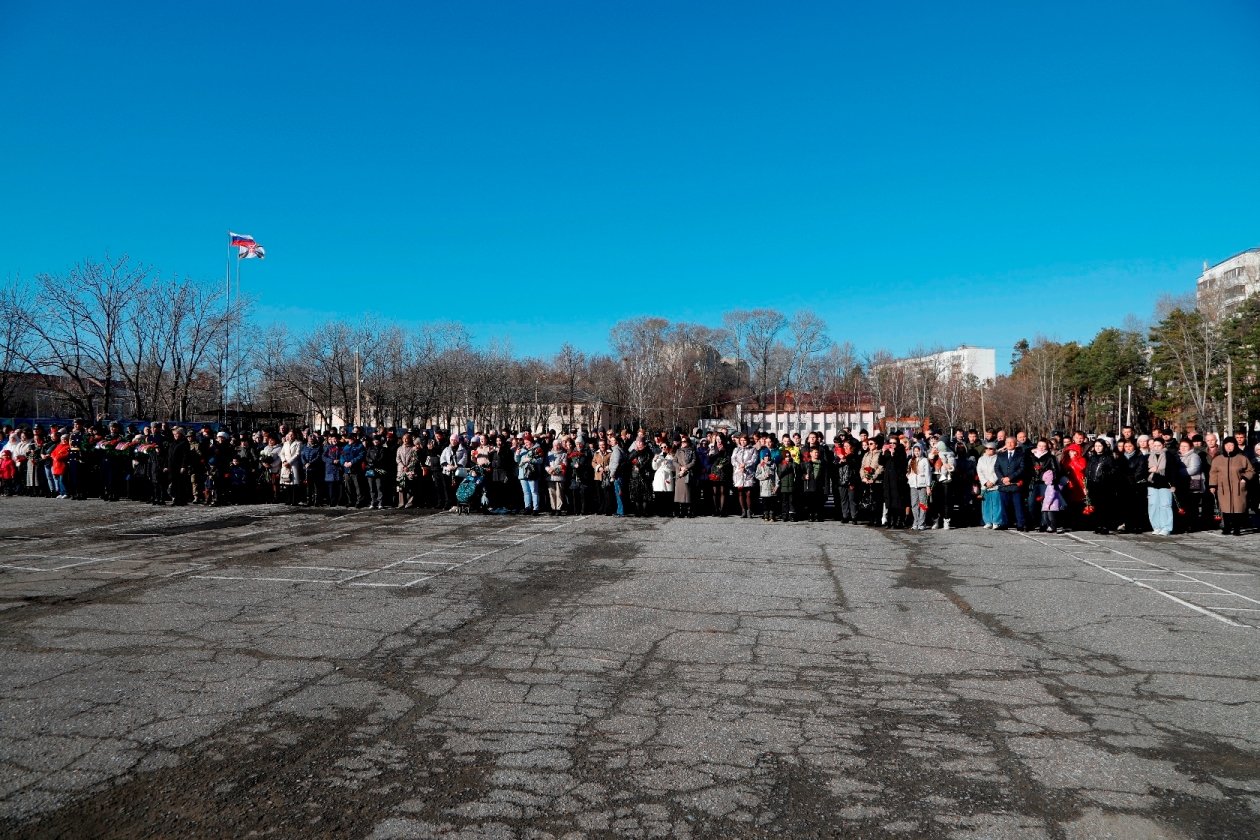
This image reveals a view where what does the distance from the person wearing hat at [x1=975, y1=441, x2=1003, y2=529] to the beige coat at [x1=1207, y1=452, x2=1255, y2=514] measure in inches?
142

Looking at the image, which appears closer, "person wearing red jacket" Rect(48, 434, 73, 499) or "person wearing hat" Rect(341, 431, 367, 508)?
"person wearing hat" Rect(341, 431, 367, 508)

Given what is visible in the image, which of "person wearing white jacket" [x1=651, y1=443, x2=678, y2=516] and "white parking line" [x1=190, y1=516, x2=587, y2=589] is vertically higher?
"person wearing white jacket" [x1=651, y1=443, x2=678, y2=516]

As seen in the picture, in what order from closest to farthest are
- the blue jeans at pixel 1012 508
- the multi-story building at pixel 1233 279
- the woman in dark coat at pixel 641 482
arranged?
the blue jeans at pixel 1012 508, the woman in dark coat at pixel 641 482, the multi-story building at pixel 1233 279

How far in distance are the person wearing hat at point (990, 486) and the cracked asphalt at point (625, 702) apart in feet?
13.5

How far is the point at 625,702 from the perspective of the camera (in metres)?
5.09

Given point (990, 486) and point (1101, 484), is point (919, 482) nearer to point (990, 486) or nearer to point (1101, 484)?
point (990, 486)

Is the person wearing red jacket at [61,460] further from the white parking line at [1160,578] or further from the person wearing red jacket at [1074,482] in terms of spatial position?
the person wearing red jacket at [1074,482]

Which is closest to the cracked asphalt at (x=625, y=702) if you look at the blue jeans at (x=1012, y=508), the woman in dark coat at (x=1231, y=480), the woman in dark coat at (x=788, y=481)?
the blue jeans at (x=1012, y=508)

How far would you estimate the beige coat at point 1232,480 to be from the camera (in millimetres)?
13312

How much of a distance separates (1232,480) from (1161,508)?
1159 millimetres

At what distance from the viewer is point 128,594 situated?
27.1 feet

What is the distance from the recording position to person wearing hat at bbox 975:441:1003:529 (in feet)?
46.9

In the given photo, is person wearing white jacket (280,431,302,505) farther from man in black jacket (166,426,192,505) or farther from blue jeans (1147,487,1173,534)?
blue jeans (1147,487,1173,534)

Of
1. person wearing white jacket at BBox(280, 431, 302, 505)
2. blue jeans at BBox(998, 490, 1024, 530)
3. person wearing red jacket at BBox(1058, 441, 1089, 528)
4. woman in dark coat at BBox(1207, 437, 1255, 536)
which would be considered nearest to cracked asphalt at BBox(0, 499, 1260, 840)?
blue jeans at BBox(998, 490, 1024, 530)
